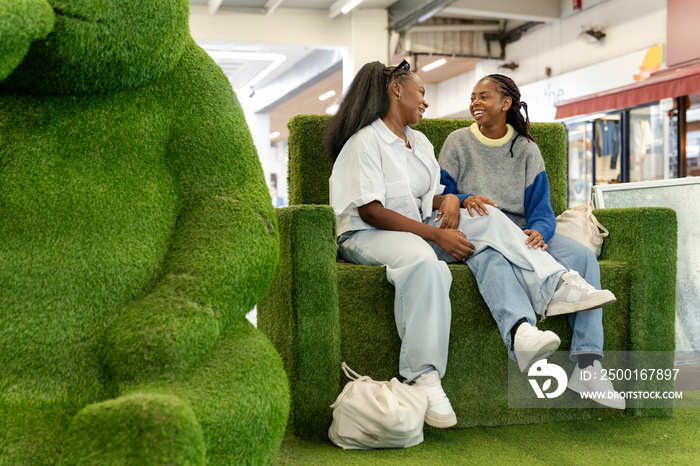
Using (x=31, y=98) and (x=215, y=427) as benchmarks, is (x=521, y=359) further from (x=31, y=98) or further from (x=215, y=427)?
(x=31, y=98)

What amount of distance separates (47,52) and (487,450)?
153 centimetres

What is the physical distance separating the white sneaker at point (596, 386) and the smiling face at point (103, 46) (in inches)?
65.6

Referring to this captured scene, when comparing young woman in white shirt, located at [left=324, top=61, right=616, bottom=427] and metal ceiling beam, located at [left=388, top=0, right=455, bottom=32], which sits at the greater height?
metal ceiling beam, located at [left=388, top=0, right=455, bottom=32]

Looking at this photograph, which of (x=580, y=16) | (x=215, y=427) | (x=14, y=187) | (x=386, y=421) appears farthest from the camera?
(x=580, y=16)

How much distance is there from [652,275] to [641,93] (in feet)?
22.4

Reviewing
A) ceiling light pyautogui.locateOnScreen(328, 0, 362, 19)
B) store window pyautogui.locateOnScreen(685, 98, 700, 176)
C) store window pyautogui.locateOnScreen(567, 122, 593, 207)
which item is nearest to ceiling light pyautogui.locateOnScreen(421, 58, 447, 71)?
store window pyautogui.locateOnScreen(567, 122, 593, 207)

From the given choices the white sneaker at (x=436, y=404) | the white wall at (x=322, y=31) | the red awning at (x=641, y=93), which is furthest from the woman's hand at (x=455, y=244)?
the white wall at (x=322, y=31)

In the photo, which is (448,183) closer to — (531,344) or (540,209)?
(540,209)

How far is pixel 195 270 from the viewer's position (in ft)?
3.84

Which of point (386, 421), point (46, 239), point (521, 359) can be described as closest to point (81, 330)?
point (46, 239)

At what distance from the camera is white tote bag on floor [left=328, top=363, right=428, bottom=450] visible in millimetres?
1882

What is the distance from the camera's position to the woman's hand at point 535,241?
2254mm

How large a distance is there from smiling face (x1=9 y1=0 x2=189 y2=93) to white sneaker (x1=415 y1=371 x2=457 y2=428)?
46.9 inches

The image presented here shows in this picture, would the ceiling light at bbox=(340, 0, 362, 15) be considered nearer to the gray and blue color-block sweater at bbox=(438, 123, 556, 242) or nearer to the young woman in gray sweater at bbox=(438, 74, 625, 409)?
the young woman in gray sweater at bbox=(438, 74, 625, 409)
